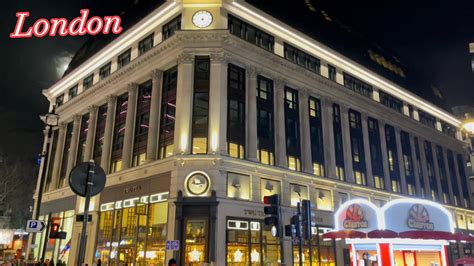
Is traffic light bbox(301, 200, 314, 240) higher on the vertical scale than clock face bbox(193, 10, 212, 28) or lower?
lower

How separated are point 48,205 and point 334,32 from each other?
42.3 m

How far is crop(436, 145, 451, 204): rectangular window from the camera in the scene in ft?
198

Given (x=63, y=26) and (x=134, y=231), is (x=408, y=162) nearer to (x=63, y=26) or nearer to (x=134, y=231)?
(x=134, y=231)

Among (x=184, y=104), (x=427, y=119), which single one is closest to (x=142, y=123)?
(x=184, y=104)

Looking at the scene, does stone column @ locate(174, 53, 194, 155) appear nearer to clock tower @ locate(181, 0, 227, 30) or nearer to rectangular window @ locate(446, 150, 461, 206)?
clock tower @ locate(181, 0, 227, 30)

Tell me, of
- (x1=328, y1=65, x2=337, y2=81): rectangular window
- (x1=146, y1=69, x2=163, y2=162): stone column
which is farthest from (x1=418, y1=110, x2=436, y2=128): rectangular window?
(x1=146, y1=69, x2=163, y2=162): stone column

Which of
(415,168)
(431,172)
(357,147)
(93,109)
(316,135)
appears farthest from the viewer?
(431,172)

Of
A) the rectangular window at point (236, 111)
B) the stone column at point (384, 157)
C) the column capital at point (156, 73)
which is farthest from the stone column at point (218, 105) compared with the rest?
the stone column at point (384, 157)

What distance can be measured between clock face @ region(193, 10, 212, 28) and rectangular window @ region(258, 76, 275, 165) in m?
7.05

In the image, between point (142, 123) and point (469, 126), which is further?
point (142, 123)

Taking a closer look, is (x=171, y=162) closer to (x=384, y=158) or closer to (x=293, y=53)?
(x=293, y=53)

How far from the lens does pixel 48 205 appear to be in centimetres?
4909

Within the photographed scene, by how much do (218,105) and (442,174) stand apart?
45.6 metres

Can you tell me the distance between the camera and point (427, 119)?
6259cm
